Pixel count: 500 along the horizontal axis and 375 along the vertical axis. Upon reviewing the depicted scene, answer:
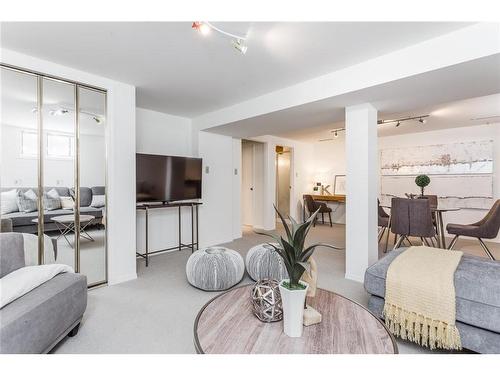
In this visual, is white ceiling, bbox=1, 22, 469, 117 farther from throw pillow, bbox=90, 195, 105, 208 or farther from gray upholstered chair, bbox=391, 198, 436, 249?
gray upholstered chair, bbox=391, 198, 436, 249

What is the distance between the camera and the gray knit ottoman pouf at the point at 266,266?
270 cm

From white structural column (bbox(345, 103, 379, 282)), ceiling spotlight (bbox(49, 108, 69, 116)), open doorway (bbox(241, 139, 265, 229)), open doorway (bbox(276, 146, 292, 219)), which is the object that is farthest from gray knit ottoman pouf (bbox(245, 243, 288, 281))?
open doorway (bbox(276, 146, 292, 219))

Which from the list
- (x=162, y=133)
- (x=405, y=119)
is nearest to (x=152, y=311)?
(x=162, y=133)

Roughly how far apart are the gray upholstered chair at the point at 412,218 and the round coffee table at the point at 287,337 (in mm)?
2394

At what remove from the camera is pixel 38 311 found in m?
1.43

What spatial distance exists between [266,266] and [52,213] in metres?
2.18

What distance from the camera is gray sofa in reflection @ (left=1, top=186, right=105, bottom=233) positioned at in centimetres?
226

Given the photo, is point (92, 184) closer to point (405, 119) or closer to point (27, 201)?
point (27, 201)

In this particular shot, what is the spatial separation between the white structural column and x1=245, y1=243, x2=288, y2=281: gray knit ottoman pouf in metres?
0.86

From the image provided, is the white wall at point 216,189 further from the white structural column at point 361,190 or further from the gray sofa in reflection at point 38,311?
the gray sofa in reflection at point 38,311

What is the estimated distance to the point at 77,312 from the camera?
180 centimetres

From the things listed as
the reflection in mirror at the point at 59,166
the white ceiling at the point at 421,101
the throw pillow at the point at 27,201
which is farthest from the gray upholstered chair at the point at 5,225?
the white ceiling at the point at 421,101
